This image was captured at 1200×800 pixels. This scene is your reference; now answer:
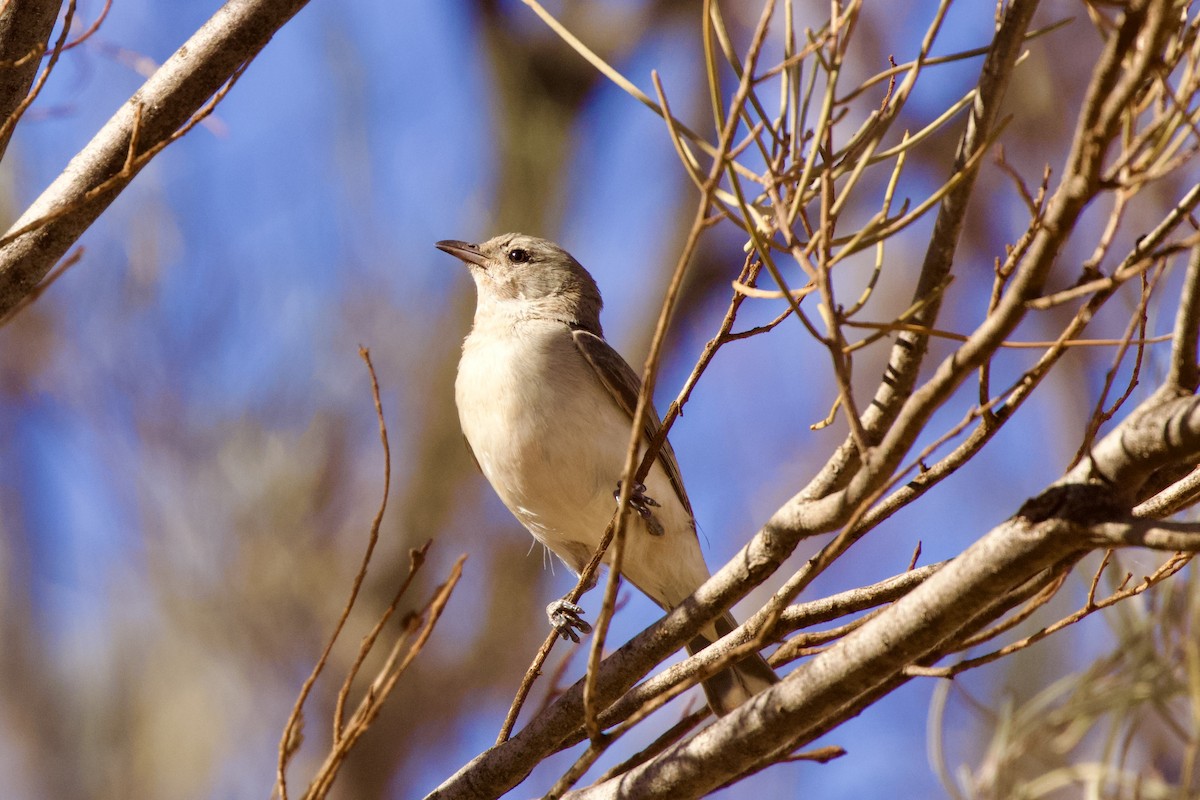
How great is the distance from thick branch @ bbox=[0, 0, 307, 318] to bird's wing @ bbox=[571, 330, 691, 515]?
2398mm

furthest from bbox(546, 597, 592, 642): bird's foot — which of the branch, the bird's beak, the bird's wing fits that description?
the branch

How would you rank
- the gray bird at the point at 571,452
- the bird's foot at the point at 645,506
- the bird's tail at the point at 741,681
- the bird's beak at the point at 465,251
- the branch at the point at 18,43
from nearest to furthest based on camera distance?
the branch at the point at 18,43
the bird's tail at the point at 741,681
the bird's foot at the point at 645,506
the gray bird at the point at 571,452
the bird's beak at the point at 465,251

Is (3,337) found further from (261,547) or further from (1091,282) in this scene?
(1091,282)

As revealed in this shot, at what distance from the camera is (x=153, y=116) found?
7.99 ft

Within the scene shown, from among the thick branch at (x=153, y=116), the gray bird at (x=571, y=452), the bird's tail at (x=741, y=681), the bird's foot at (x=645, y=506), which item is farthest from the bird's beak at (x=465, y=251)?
the thick branch at (x=153, y=116)

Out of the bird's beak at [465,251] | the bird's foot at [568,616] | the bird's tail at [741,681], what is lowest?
the bird's tail at [741,681]

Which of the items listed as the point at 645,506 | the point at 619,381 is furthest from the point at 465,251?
the point at 645,506

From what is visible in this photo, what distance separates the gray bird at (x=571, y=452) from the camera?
441 cm

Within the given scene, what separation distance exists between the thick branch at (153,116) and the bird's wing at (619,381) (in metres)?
2.40

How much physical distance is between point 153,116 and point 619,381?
251cm

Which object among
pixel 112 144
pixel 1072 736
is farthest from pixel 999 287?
pixel 1072 736

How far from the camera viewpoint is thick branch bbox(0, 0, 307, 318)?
2.41 metres

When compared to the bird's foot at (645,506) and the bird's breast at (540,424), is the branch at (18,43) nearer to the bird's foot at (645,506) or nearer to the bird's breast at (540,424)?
the bird's foot at (645,506)

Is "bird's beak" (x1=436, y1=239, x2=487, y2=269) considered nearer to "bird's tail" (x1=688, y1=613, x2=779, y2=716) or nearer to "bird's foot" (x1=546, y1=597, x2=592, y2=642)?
"bird's foot" (x1=546, y1=597, x2=592, y2=642)
